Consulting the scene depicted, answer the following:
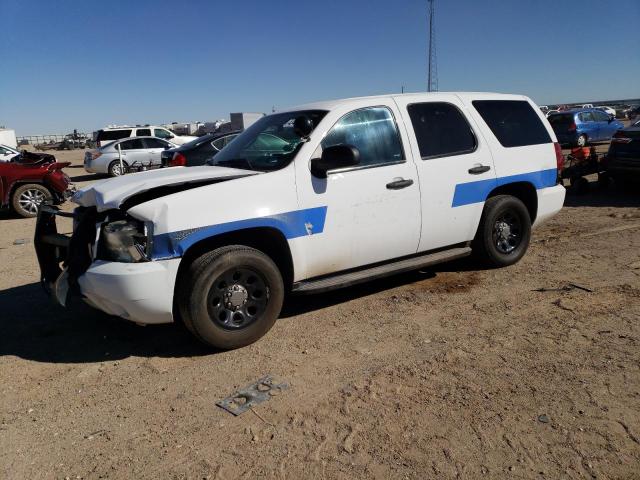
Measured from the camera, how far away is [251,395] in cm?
338

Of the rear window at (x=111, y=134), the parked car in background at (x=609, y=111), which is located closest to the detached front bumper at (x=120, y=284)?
the rear window at (x=111, y=134)

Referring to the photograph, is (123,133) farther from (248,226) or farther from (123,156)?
(248,226)

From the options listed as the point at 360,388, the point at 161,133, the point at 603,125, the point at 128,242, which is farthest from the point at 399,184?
the point at 161,133

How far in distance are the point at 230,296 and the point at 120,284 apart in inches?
31.3

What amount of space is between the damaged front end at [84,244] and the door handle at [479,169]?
3.15 m

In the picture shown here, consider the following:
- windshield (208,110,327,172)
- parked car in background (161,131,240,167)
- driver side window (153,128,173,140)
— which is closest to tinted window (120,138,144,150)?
driver side window (153,128,173,140)

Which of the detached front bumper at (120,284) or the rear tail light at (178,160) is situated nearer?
the detached front bumper at (120,284)

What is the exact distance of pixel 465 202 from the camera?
16.7ft


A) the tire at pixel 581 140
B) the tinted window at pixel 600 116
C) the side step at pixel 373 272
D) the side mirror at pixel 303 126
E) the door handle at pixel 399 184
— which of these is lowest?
the side step at pixel 373 272

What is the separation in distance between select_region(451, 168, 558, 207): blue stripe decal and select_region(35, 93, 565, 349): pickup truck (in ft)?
0.06

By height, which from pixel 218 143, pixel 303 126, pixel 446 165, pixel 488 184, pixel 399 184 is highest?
pixel 303 126

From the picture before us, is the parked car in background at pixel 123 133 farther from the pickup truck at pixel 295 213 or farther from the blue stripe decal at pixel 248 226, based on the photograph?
the blue stripe decal at pixel 248 226

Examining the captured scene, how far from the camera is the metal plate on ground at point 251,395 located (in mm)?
3252

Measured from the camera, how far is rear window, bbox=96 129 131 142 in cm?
2373
